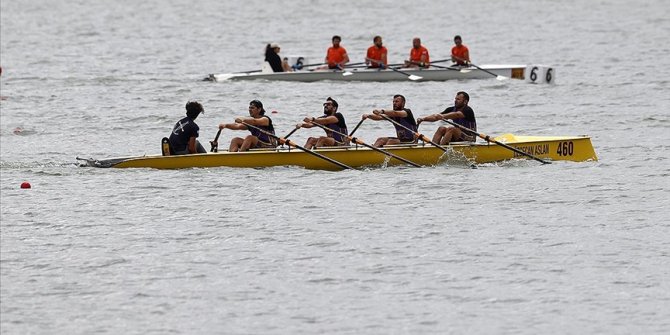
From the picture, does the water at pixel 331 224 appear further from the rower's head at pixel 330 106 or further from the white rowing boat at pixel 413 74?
the rower's head at pixel 330 106

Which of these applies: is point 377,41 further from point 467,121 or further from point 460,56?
point 467,121

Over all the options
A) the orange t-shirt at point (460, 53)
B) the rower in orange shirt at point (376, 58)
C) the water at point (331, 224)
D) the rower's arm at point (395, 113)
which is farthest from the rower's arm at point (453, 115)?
the orange t-shirt at point (460, 53)

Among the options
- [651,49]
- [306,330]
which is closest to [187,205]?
[306,330]

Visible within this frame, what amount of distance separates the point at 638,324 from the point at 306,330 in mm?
3968

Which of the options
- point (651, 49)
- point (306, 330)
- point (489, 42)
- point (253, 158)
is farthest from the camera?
point (489, 42)

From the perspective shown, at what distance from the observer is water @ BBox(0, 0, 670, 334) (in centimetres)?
1761

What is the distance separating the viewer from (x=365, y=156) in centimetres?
2698

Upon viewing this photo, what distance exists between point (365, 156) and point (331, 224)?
177 inches

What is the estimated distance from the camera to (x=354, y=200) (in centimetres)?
2464

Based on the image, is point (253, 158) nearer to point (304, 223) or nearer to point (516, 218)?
point (304, 223)

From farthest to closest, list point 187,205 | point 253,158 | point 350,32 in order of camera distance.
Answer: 1. point 350,32
2. point 253,158
3. point 187,205

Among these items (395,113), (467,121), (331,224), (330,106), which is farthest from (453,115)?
(331,224)

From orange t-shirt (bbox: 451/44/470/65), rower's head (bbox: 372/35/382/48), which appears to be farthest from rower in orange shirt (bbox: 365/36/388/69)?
orange t-shirt (bbox: 451/44/470/65)

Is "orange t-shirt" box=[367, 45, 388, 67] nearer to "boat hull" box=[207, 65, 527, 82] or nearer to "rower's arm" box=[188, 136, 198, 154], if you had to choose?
"boat hull" box=[207, 65, 527, 82]
